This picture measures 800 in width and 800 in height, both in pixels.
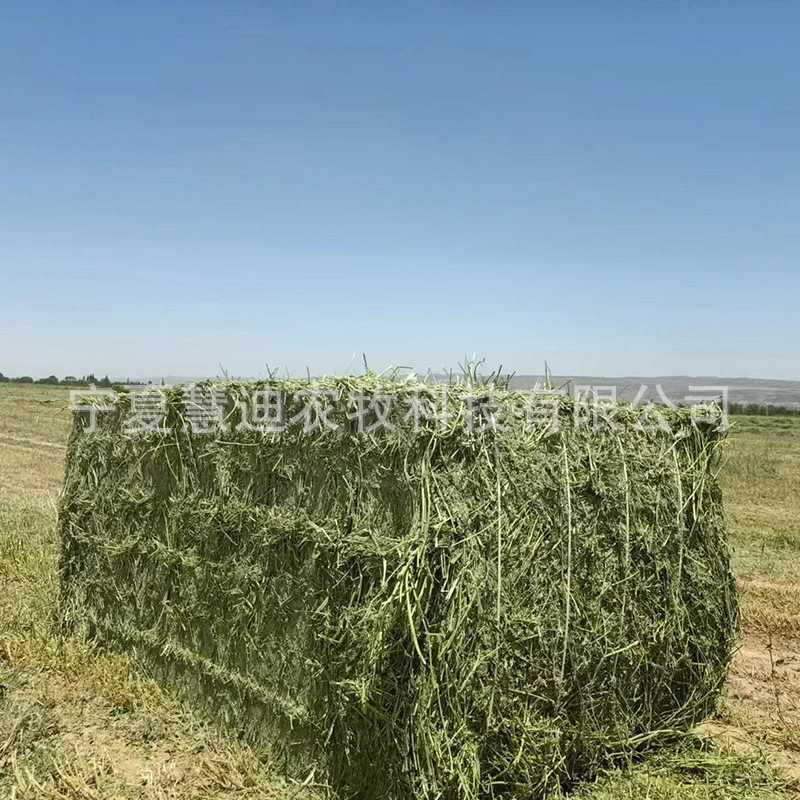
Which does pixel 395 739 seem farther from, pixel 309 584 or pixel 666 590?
pixel 666 590

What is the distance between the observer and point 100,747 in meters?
4.58

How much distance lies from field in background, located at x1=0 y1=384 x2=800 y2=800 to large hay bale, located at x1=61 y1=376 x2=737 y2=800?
0.62ft

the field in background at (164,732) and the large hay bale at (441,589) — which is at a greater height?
the large hay bale at (441,589)

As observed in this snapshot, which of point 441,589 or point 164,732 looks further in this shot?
point 164,732

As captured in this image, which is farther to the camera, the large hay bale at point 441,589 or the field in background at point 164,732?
the field in background at point 164,732

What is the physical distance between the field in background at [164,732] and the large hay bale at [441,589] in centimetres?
19

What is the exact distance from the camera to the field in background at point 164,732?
4.20 m

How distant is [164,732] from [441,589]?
2.39m

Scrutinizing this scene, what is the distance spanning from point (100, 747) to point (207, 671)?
0.74 meters

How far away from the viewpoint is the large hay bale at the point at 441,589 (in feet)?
12.1

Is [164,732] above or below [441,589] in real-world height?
below

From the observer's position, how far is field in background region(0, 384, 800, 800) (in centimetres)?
420

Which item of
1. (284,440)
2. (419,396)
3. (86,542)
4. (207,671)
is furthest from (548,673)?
(86,542)

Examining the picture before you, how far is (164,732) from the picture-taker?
4832 millimetres
